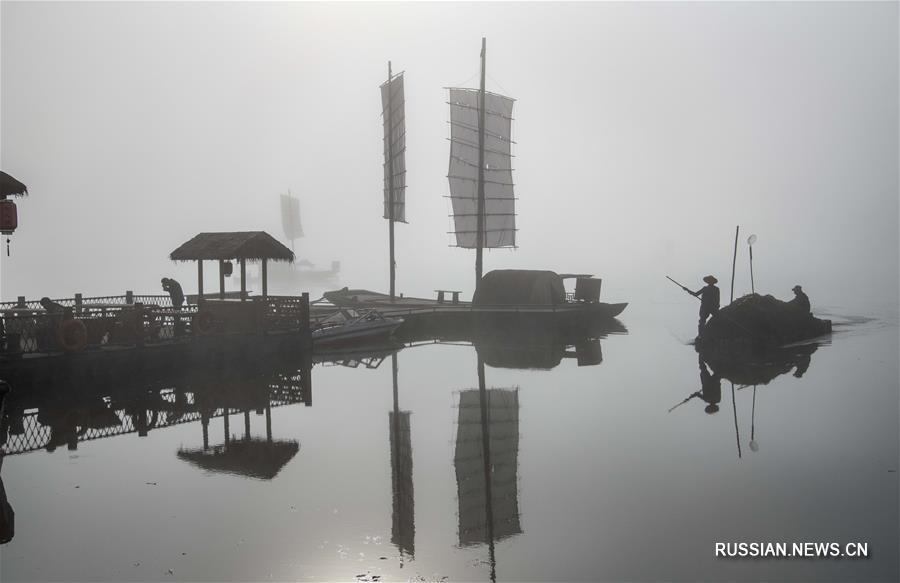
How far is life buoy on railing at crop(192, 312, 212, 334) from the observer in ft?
75.8

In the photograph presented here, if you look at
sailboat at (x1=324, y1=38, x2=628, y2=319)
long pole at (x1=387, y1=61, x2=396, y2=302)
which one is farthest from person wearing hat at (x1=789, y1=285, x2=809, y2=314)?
long pole at (x1=387, y1=61, x2=396, y2=302)

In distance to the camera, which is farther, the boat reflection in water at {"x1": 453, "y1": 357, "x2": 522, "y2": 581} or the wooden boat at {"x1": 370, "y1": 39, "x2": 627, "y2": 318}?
the wooden boat at {"x1": 370, "y1": 39, "x2": 627, "y2": 318}

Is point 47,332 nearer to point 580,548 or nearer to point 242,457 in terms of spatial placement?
point 242,457

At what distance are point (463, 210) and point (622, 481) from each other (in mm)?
37768

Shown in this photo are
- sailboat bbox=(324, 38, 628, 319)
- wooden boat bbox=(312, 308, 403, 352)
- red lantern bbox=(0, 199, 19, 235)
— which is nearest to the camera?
red lantern bbox=(0, 199, 19, 235)

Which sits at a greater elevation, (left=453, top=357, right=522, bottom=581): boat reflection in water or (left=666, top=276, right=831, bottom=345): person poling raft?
(left=666, top=276, right=831, bottom=345): person poling raft

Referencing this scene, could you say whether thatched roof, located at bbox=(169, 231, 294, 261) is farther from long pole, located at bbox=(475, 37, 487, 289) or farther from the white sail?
the white sail

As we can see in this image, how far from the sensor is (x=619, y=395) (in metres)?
20.7

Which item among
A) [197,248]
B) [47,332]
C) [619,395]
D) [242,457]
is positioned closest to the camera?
[242,457]

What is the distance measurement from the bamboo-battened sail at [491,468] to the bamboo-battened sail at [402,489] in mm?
595

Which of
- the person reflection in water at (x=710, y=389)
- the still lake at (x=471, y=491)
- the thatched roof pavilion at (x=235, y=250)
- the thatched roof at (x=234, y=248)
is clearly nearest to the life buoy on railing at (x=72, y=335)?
the still lake at (x=471, y=491)

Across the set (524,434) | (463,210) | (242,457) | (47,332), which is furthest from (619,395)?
(463,210)

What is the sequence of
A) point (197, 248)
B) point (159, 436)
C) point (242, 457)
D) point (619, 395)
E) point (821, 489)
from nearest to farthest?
point (821, 489)
point (242, 457)
point (159, 436)
point (619, 395)
point (197, 248)

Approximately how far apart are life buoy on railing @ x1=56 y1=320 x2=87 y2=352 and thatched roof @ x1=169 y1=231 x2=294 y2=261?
6802 mm
